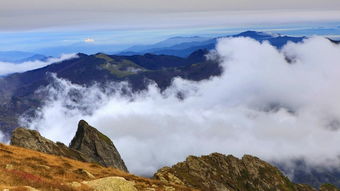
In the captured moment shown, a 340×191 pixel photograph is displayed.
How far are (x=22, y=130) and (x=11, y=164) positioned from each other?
168ft

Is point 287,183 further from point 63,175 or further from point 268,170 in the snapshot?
point 63,175

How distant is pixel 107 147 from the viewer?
372 ft

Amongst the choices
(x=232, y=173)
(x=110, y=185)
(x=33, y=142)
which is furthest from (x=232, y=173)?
(x=110, y=185)

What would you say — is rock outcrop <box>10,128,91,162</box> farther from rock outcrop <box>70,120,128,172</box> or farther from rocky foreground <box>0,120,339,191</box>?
rock outcrop <box>70,120,128,172</box>

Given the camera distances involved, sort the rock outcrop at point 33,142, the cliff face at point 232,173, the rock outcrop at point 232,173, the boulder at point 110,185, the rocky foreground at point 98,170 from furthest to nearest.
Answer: the cliff face at point 232,173
the rock outcrop at point 232,173
the rock outcrop at point 33,142
the rocky foreground at point 98,170
the boulder at point 110,185

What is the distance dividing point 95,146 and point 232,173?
77262 millimetres

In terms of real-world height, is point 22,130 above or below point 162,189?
below

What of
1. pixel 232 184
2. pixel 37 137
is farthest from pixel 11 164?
pixel 232 184

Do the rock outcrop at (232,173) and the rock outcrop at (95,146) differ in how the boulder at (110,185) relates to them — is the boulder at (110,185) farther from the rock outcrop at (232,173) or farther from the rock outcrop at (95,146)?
the rock outcrop at (95,146)

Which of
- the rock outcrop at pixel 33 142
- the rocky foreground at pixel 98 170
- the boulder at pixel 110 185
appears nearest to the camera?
the boulder at pixel 110 185

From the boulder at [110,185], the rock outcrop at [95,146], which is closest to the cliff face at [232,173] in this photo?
the rock outcrop at [95,146]

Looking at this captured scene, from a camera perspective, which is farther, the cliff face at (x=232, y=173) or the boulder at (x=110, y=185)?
the cliff face at (x=232, y=173)

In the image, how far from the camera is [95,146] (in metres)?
110

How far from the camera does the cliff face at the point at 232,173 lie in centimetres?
11585
